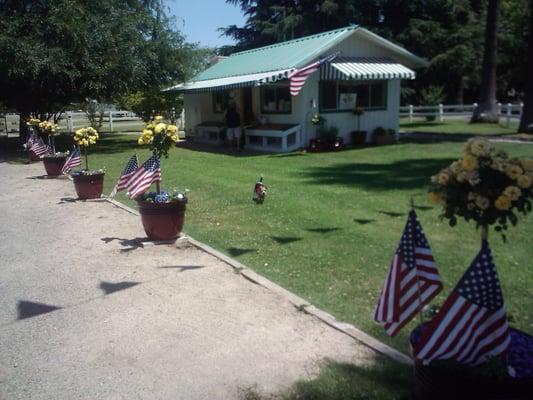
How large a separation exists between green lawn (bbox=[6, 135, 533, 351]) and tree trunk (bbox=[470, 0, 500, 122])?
464 inches

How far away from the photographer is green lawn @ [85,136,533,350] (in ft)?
16.3

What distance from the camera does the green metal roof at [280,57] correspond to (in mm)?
17391

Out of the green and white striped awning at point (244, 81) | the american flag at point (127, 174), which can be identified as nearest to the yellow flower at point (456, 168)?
the american flag at point (127, 174)

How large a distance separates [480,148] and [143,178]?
5066mm

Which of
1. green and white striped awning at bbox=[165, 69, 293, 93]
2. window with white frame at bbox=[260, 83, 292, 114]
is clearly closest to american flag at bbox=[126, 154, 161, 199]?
green and white striped awning at bbox=[165, 69, 293, 93]

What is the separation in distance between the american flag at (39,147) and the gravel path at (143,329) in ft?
30.9

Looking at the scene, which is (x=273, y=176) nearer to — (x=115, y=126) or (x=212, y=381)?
(x=212, y=381)

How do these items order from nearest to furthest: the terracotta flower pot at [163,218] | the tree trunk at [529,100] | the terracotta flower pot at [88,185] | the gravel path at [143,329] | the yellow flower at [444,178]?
the yellow flower at [444,178] < the gravel path at [143,329] < the terracotta flower pot at [163,218] < the terracotta flower pot at [88,185] < the tree trunk at [529,100]

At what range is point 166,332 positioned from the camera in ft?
13.9

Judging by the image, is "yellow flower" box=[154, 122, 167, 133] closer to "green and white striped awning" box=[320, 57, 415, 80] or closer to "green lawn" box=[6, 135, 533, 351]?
"green lawn" box=[6, 135, 533, 351]

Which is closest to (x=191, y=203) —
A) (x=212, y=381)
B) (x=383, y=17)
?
(x=212, y=381)

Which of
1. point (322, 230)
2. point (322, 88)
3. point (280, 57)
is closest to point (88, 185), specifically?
point (322, 230)

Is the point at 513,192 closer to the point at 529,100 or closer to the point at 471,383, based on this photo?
the point at 471,383

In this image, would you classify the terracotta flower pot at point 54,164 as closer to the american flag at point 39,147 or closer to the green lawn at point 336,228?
the green lawn at point 336,228
